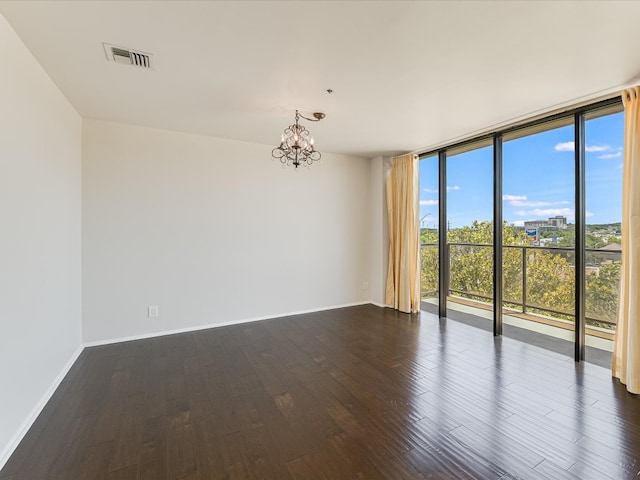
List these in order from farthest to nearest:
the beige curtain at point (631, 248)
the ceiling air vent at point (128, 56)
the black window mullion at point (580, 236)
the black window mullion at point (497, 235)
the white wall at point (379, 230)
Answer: the white wall at point (379, 230) < the black window mullion at point (497, 235) < the black window mullion at point (580, 236) < the beige curtain at point (631, 248) < the ceiling air vent at point (128, 56)

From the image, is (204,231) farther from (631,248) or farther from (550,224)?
(631,248)

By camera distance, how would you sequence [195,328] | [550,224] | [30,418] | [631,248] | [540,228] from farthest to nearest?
[195,328], [540,228], [550,224], [631,248], [30,418]

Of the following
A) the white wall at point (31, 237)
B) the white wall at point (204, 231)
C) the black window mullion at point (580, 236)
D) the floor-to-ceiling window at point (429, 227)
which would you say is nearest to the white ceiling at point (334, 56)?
the white wall at point (31, 237)

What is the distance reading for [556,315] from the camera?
138 inches

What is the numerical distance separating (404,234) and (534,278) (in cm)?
181

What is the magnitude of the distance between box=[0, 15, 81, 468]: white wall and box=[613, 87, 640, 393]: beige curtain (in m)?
4.48

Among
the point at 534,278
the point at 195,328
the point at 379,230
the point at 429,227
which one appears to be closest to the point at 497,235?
the point at 534,278

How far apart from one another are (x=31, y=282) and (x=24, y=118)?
114 cm

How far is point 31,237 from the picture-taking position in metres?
2.05

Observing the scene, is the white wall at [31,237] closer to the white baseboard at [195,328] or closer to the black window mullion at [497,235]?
the white baseboard at [195,328]

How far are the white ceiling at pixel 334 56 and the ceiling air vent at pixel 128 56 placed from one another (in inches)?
Answer: 2.3

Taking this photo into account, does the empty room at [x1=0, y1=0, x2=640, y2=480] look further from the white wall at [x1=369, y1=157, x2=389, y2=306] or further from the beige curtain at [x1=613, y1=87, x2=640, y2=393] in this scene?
the white wall at [x1=369, y1=157, x2=389, y2=306]

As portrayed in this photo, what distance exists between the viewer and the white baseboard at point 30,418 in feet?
5.58

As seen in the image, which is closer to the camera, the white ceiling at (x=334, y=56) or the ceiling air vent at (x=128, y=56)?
the white ceiling at (x=334, y=56)
